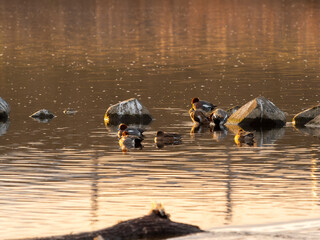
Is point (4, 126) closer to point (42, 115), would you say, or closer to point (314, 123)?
point (42, 115)

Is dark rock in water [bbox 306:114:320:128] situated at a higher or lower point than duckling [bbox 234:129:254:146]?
higher

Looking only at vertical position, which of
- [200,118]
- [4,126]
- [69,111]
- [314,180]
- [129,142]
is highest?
[69,111]

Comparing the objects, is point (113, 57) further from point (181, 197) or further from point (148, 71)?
point (181, 197)

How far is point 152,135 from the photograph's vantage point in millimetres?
30359

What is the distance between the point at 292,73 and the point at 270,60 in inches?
329

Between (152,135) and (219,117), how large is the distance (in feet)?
10.8

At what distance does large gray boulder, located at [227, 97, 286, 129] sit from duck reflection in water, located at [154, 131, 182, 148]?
409cm

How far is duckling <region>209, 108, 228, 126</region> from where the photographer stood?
1289 inches

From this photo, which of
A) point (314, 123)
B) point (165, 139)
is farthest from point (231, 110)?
point (165, 139)

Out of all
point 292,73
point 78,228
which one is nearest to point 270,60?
point 292,73

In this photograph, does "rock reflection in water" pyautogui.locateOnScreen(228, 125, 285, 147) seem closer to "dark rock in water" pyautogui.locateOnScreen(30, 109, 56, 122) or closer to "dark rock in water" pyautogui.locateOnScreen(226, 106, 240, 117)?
"dark rock in water" pyautogui.locateOnScreen(226, 106, 240, 117)

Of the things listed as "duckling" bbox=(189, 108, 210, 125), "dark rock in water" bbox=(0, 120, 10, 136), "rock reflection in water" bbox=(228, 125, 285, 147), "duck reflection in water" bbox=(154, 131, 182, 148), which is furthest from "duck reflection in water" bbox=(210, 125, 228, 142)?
"dark rock in water" bbox=(0, 120, 10, 136)

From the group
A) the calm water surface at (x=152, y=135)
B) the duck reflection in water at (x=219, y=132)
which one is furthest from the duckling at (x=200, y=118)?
the duck reflection in water at (x=219, y=132)

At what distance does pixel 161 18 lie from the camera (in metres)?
111
